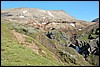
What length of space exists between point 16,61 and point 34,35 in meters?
13.3

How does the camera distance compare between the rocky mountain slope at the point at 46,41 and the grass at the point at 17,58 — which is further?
the rocky mountain slope at the point at 46,41

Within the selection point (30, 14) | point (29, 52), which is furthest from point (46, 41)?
point (30, 14)

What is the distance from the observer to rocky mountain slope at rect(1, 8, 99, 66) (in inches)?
644

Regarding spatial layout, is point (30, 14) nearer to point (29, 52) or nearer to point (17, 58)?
point (29, 52)

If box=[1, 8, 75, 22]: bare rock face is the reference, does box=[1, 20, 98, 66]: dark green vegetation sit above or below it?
above

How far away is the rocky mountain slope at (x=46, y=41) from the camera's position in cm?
1635

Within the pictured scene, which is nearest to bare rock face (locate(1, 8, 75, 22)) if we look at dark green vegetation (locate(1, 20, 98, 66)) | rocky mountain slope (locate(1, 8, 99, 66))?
rocky mountain slope (locate(1, 8, 99, 66))

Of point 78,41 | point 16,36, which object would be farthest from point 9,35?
point 78,41

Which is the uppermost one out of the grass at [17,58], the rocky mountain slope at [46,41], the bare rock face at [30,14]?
the grass at [17,58]

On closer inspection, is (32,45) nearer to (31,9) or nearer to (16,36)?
(16,36)

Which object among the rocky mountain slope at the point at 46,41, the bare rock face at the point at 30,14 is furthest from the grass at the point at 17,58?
the bare rock face at the point at 30,14

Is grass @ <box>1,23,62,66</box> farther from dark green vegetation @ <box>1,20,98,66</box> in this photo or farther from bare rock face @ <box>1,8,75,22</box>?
bare rock face @ <box>1,8,75,22</box>

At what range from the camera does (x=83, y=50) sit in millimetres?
89125

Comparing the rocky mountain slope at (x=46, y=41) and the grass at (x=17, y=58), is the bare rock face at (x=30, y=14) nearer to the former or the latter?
the rocky mountain slope at (x=46, y=41)
